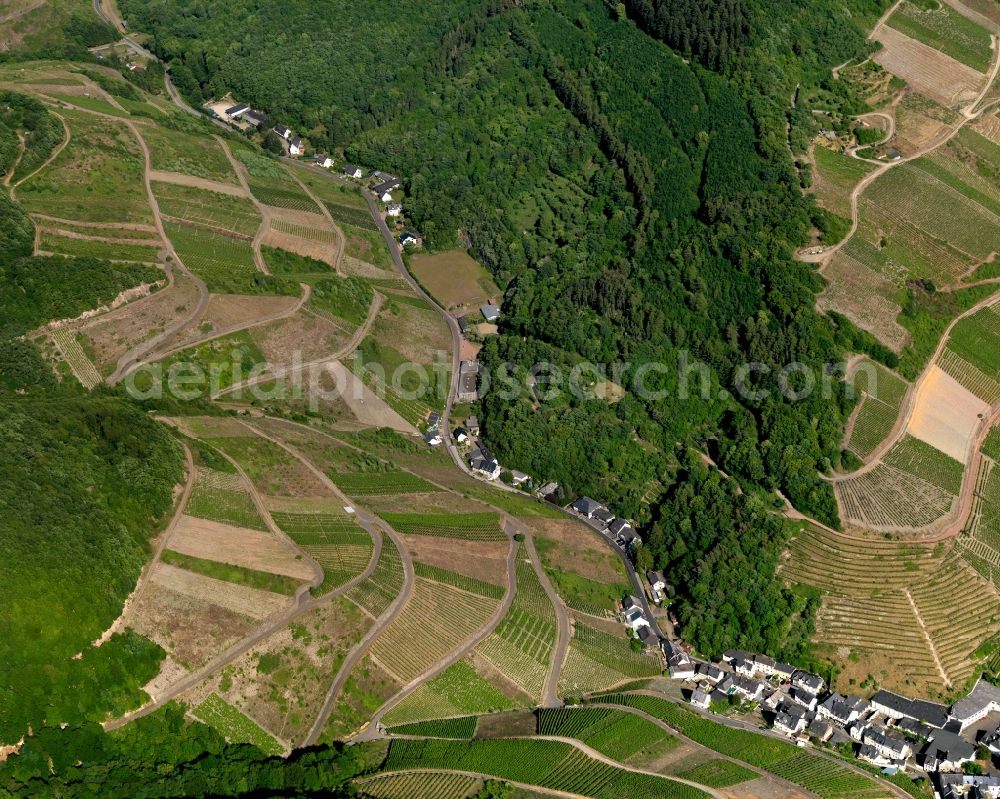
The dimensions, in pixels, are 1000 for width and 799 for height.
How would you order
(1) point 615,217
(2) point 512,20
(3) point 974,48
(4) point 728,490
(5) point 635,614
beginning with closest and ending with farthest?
(5) point 635,614, (4) point 728,490, (1) point 615,217, (3) point 974,48, (2) point 512,20

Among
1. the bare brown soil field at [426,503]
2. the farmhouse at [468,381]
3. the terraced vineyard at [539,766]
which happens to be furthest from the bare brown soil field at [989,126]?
the terraced vineyard at [539,766]

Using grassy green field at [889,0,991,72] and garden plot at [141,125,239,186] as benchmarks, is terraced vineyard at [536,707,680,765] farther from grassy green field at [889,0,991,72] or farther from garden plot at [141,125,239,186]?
grassy green field at [889,0,991,72]

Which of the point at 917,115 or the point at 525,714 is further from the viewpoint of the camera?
the point at 917,115

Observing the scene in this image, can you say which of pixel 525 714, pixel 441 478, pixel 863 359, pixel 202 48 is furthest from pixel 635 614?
pixel 202 48

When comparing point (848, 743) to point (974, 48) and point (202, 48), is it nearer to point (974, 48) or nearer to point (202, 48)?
point (974, 48)

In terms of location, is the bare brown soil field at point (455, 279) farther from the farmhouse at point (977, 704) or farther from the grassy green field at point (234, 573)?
the farmhouse at point (977, 704)

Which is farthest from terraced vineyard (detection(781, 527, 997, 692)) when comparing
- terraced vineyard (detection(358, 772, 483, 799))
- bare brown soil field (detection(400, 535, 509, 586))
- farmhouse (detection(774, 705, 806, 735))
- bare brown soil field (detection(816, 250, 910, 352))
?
terraced vineyard (detection(358, 772, 483, 799))
